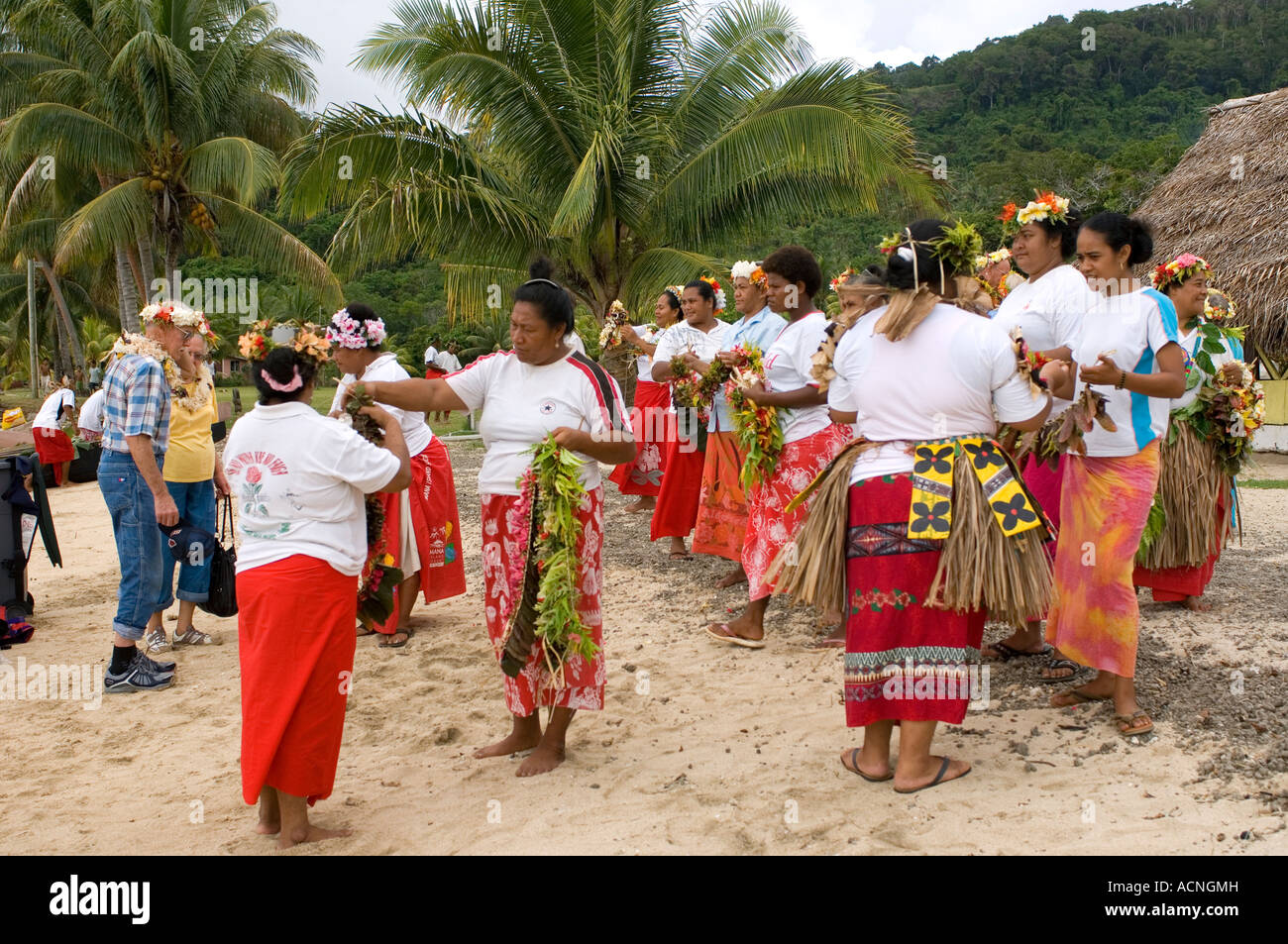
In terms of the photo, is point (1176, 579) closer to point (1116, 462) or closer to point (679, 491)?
point (1116, 462)

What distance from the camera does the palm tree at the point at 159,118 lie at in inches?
826

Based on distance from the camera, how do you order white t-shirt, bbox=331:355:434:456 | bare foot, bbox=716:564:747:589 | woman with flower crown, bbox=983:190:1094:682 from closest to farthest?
woman with flower crown, bbox=983:190:1094:682 < white t-shirt, bbox=331:355:434:456 < bare foot, bbox=716:564:747:589

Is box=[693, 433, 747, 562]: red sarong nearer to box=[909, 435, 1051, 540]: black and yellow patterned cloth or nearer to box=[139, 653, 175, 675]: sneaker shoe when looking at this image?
box=[909, 435, 1051, 540]: black and yellow patterned cloth

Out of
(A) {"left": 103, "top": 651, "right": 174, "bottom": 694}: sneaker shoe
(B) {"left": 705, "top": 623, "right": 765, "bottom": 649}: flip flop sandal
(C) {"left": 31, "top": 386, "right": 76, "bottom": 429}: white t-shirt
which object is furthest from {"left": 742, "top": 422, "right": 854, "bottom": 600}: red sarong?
(C) {"left": 31, "top": 386, "right": 76, "bottom": 429}: white t-shirt

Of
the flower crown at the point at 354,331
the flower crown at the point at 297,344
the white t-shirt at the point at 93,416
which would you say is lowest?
the white t-shirt at the point at 93,416

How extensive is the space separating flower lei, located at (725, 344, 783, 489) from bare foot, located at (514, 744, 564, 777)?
2.14 metres

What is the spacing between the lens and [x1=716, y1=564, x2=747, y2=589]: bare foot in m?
7.40

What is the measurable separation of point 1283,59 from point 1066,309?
5361 cm

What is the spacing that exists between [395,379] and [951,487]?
10.8 feet

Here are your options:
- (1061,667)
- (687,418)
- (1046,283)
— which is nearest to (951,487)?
(1046,283)

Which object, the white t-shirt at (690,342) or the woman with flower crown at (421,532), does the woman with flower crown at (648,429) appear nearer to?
the white t-shirt at (690,342)

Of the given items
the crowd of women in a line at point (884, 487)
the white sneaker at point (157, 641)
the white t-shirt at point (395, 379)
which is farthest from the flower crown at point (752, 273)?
the white sneaker at point (157, 641)

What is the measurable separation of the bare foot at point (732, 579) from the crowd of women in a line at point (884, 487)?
2.71 metres

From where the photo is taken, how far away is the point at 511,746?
14.6 ft
